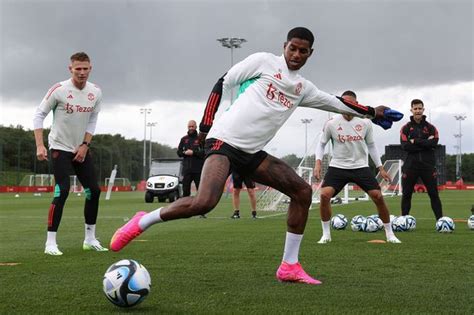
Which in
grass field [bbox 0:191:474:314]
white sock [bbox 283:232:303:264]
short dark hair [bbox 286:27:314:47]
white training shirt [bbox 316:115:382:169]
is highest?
short dark hair [bbox 286:27:314:47]

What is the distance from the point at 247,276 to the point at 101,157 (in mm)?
66179

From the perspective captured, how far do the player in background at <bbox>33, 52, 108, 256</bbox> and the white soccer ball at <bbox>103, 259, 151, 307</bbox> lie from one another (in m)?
3.69

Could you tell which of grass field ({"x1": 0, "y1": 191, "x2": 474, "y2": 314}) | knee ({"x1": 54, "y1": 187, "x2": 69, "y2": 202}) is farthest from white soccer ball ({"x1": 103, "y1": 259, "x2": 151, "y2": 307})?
knee ({"x1": 54, "y1": 187, "x2": 69, "y2": 202})

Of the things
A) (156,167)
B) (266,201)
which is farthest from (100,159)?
(266,201)

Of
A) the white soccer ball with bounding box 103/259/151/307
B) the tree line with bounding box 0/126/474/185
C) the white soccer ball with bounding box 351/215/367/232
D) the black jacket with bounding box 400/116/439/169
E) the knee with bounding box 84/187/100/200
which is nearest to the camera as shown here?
the white soccer ball with bounding box 103/259/151/307

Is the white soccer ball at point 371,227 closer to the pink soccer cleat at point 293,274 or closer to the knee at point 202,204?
the pink soccer cleat at point 293,274

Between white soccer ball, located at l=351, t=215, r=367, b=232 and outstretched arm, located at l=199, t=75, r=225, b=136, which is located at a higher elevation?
outstretched arm, located at l=199, t=75, r=225, b=136

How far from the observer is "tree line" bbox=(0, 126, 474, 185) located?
56375 mm

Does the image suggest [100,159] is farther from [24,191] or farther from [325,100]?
[325,100]

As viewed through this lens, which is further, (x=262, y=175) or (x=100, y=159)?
(x=100, y=159)

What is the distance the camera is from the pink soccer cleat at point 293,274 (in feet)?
19.7

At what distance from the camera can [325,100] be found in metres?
6.46

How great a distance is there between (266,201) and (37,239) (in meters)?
13.4

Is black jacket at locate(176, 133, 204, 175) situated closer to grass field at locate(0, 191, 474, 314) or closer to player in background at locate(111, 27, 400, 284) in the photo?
grass field at locate(0, 191, 474, 314)
